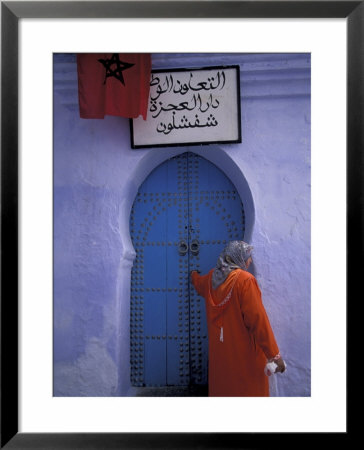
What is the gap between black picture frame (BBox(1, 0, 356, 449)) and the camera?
39.6 inches

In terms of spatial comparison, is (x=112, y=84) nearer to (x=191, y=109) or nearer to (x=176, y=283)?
(x=191, y=109)

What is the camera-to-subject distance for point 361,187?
1.01 m

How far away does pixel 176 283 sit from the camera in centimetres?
→ 280

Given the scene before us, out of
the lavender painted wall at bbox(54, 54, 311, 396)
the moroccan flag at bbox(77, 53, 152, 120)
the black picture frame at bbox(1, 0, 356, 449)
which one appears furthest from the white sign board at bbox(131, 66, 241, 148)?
the black picture frame at bbox(1, 0, 356, 449)

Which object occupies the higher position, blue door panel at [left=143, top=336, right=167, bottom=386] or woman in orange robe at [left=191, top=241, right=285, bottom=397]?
woman in orange robe at [left=191, top=241, right=285, bottom=397]

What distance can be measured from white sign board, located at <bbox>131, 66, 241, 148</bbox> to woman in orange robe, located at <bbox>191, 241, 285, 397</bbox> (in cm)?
93

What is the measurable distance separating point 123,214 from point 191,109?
3.28 ft

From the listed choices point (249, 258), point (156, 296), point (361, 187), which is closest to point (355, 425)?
point (361, 187)

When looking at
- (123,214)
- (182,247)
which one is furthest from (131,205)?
(182,247)

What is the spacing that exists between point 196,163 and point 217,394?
1863 millimetres

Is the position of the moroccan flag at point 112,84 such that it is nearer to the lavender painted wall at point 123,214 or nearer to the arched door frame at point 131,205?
the lavender painted wall at point 123,214

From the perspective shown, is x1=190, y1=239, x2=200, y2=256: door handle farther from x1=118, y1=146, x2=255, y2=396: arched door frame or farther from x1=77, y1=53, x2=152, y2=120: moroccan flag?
x1=77, y1=53, x2=152, y2=120: moroccan flag

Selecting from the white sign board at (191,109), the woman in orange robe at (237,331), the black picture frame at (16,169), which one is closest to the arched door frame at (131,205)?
the white sign board at (191,109)

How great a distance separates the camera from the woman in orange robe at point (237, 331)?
209 cm
